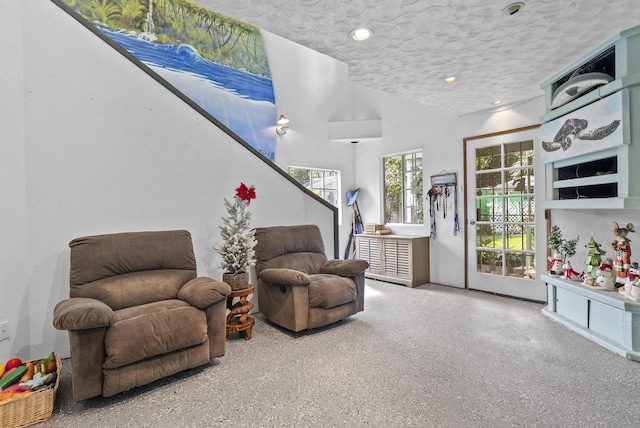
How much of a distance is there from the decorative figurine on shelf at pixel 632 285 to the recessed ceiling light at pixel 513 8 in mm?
2199

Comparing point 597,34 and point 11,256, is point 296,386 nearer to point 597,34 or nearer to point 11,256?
point 11,256

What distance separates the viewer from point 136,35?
13.8 ft

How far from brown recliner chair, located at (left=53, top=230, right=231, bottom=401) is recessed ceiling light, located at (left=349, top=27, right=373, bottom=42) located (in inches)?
82.8

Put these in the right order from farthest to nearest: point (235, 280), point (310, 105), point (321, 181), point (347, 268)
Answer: point (321, 181)
point (310, 105)
point (347, 268)
point (235, 280)

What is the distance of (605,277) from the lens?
2.73 metres

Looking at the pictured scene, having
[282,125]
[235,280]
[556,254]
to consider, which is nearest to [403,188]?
[282,125]

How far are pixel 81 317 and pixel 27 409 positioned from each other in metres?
0.52

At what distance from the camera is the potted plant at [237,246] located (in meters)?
2.73

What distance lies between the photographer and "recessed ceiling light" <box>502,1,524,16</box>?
2.04 metres

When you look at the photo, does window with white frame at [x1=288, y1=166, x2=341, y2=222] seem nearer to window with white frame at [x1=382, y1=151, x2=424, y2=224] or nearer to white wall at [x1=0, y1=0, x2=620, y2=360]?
window with white frame at [x1=382, y1=151, x2=424, y2=224]

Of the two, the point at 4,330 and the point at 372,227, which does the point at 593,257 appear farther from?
the point at 4,330

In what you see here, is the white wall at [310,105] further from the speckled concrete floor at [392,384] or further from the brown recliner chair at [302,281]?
the speckled concrete floor at [392,384]

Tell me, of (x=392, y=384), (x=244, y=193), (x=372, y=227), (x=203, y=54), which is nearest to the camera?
(x=392, y=384)

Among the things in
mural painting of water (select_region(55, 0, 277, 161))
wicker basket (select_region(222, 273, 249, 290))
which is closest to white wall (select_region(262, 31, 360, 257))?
mural painting of water (select_region(55, 0, 277, 161))
